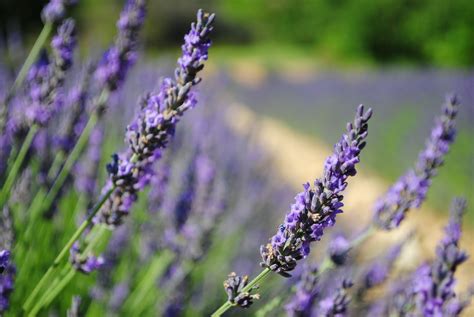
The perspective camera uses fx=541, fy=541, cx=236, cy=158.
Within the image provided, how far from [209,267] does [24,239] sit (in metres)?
1.55

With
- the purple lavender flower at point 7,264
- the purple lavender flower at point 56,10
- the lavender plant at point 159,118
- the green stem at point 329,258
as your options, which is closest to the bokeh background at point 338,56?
the purple lavender flower at point 56,10

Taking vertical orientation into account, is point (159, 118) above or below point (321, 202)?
above

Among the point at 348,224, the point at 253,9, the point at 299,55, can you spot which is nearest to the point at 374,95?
the point at 348,224

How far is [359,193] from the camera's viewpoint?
8.95 metres

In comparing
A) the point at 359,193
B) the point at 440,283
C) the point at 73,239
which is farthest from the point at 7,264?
the point at 359,193

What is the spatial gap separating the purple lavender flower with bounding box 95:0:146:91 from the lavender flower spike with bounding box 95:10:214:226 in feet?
1.62

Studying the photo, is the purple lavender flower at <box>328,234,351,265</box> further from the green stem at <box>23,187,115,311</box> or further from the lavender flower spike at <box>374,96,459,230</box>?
the green stem at <box>23,187,115,311</box>

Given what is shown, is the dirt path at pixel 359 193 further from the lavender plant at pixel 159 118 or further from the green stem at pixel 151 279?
the lavender plant at pixel 159 118

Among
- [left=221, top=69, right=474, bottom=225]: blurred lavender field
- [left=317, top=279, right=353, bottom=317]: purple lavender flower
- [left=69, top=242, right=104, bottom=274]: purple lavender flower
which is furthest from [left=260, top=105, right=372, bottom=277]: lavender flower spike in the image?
[left=221, top=69, right=474, bottom=225]: blurred lavender field

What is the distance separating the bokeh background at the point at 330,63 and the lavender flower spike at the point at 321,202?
2.69 meters

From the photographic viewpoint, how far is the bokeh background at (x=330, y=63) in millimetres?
8039

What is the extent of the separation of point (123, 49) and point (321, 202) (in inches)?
38.4

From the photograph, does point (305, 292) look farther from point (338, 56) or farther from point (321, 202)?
point (338, 56)

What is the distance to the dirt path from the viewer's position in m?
4.89
